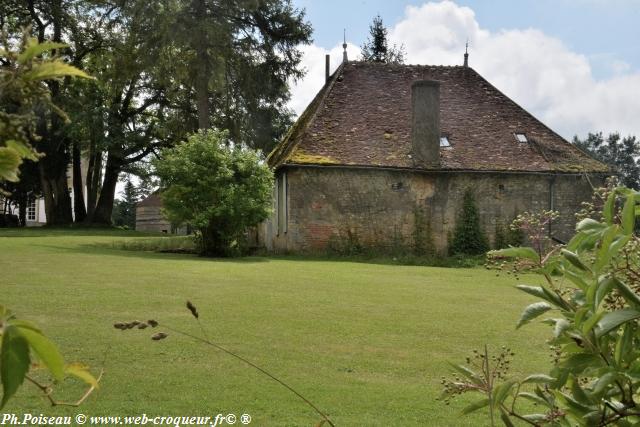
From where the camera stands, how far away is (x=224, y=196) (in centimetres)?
2291

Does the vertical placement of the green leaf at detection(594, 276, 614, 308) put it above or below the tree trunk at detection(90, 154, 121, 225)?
below

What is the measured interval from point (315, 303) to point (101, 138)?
92.7 ft

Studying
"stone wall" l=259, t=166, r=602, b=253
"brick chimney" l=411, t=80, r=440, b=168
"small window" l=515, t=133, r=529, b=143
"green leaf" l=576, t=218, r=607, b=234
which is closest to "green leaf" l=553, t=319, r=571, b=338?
"green leaf" l=576, t=218, r=607, b=234

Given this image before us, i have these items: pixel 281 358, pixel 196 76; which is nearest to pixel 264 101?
Result: pixel 196 76

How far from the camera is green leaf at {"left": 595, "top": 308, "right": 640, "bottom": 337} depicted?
1.55m

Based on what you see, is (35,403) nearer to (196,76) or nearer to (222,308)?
(222,308)

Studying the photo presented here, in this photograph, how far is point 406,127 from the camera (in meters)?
28.8

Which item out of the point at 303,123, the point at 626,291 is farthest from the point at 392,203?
the point at 626,291

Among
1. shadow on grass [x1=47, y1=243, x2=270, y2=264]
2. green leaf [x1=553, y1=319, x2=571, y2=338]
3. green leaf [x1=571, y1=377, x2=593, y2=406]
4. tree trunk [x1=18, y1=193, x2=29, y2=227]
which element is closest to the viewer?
green leaf [x1=553, y1=319, x2=571, y2=338]

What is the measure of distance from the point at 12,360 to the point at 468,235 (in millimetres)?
26333

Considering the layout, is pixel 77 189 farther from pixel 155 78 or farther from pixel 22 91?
pixel 22 91

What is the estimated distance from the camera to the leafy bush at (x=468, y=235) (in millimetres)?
26719

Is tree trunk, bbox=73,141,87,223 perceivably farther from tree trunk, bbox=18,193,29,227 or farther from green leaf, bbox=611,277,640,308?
green leaf, bbox=611,277,640,308

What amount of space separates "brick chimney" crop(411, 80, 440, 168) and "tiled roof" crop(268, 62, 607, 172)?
46 cm
